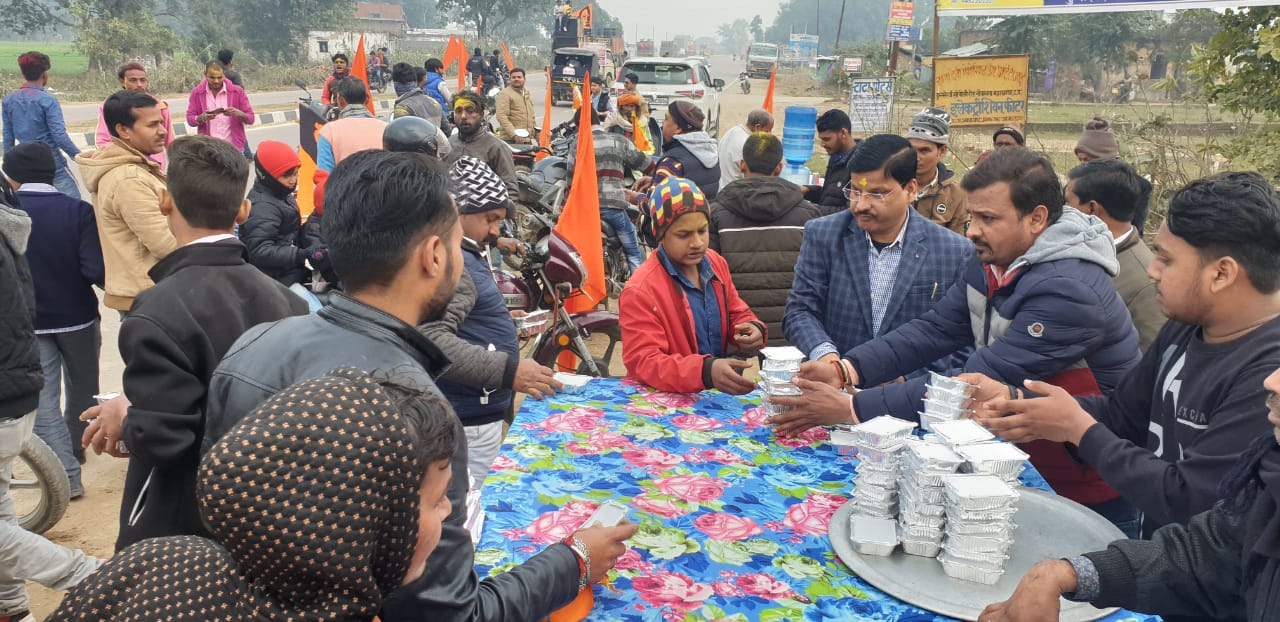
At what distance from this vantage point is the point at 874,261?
3557 millimetres

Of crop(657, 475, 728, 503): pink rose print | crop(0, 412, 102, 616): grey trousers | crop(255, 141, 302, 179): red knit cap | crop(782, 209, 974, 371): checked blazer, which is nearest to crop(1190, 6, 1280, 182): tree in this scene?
crop(782, 209, 974, 371): checked blazer

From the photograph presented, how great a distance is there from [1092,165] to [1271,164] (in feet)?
15.4

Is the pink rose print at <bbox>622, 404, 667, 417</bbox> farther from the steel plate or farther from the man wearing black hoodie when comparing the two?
the man wearing black hoodie

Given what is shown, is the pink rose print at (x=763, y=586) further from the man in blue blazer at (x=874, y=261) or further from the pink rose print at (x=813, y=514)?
the man in blue blazer at (x=874, y=261)

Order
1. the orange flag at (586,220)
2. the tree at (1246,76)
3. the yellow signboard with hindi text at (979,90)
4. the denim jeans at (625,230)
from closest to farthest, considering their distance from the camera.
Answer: the orange flag at (586,220)
the tree at (1246,76)
the denim jeans at (625,230)
the yellow signboard with hindi text at (979,90)

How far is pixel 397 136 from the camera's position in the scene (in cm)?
475

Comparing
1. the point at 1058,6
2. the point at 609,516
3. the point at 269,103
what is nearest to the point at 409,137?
the point at 609,516

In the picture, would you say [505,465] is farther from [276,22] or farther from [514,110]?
[276,22]

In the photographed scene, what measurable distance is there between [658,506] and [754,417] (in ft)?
2.47

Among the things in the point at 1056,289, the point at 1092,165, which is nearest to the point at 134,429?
the point at 1056,289

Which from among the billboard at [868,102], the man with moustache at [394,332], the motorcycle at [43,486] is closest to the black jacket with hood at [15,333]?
the motorcycle at [43,486]

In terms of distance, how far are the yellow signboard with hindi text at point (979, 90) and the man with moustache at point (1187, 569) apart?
729cm

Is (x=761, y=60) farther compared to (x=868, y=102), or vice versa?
(x=761, y=60)

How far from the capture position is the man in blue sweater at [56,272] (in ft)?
13.8
